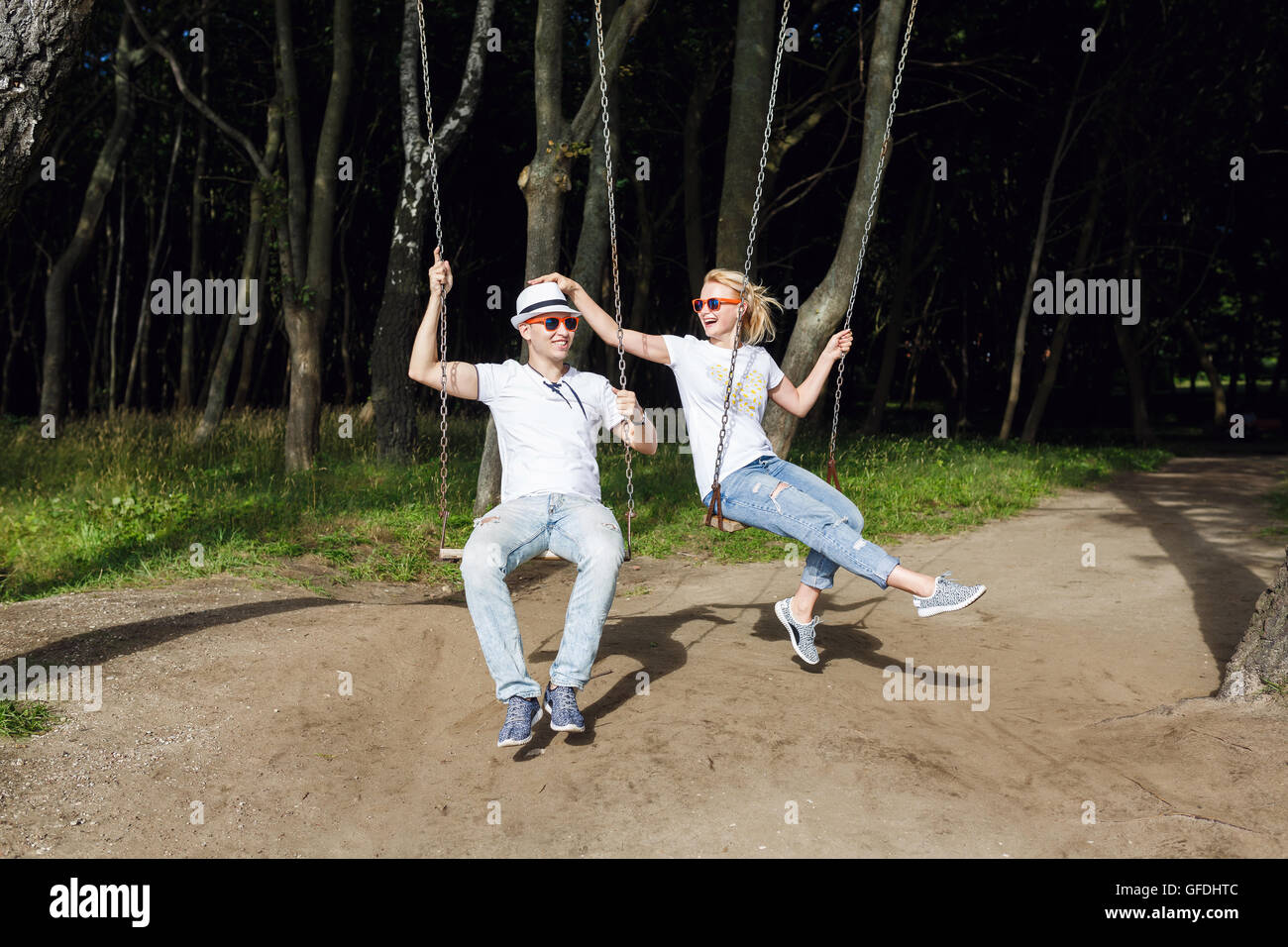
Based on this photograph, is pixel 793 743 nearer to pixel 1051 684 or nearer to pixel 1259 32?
pixel 1051 684

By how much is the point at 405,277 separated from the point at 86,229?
4.43 meters

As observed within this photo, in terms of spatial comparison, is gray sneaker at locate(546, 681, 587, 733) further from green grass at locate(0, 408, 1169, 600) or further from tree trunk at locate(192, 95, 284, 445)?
tree trunk at locate(192, 95, 284, 445)

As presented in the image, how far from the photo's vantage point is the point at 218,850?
4.23 meters

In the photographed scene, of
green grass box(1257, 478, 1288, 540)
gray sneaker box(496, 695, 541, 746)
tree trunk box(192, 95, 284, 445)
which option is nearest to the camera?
gray sneaker box(496, 695, 541, 746)

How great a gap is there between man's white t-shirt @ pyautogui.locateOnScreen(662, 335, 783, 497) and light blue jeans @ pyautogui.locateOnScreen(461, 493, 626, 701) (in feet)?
2.55

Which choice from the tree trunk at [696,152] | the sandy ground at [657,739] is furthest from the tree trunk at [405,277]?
the sandy ground at [657,739]

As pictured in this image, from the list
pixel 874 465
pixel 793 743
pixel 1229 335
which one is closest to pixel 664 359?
pixel 793 743

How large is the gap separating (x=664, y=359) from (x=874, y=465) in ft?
26.1

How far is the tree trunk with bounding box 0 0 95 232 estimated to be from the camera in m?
4.97

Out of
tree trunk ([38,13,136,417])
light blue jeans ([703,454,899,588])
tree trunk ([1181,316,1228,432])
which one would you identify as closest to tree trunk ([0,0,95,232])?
light blue jeans ([703,454,899,588])

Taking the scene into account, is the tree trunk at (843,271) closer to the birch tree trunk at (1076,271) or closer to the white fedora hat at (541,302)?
the white fedora hat at (541,302)

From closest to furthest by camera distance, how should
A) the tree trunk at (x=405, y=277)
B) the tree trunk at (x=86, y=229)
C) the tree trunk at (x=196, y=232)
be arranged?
the tree trunk at (x=405, y=277), the tree trunk at (x=86, y=229), the tree trunk at (x=196, y=232)

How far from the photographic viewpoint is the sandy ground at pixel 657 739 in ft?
13.9

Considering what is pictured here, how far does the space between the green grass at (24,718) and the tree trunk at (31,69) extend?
2.04 m
